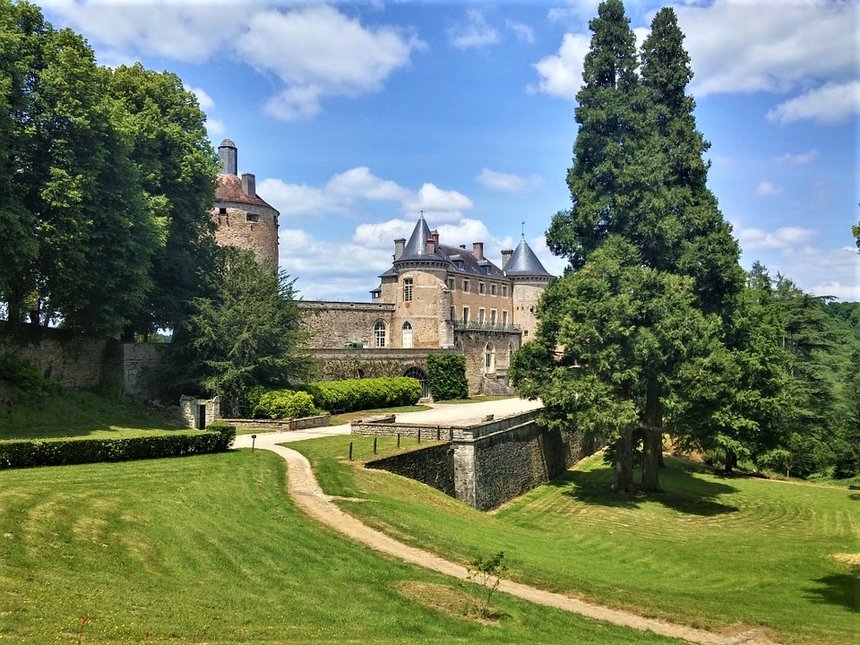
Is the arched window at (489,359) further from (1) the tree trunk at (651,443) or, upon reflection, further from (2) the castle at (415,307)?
(1) the tree trunk at (651,443)

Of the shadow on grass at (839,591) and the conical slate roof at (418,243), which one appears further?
the conical slate roof at (418,243)

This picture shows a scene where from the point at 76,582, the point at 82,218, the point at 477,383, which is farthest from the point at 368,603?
the point at 477,383

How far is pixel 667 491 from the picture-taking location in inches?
1159

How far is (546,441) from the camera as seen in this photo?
33188 mm

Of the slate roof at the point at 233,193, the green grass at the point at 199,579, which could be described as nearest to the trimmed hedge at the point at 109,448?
the green grass at the point at 199,579

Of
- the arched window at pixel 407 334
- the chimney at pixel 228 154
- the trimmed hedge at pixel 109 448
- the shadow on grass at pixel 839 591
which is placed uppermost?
the chimney at pixel 228 154

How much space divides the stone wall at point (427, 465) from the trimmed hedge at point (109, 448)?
487 cm

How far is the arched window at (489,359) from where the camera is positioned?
177ft

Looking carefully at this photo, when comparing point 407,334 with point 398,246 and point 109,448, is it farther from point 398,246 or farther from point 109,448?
point 109,448

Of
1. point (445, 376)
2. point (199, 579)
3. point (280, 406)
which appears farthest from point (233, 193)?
point (199, 579)

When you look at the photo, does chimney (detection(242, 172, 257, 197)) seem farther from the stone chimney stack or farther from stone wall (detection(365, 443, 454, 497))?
stone wall (detection(365, 443, 454, 497))

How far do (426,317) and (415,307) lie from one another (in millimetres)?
1165

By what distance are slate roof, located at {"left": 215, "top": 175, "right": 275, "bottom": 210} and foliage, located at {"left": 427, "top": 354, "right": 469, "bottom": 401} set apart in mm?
14817

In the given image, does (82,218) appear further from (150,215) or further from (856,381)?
(856,381)
